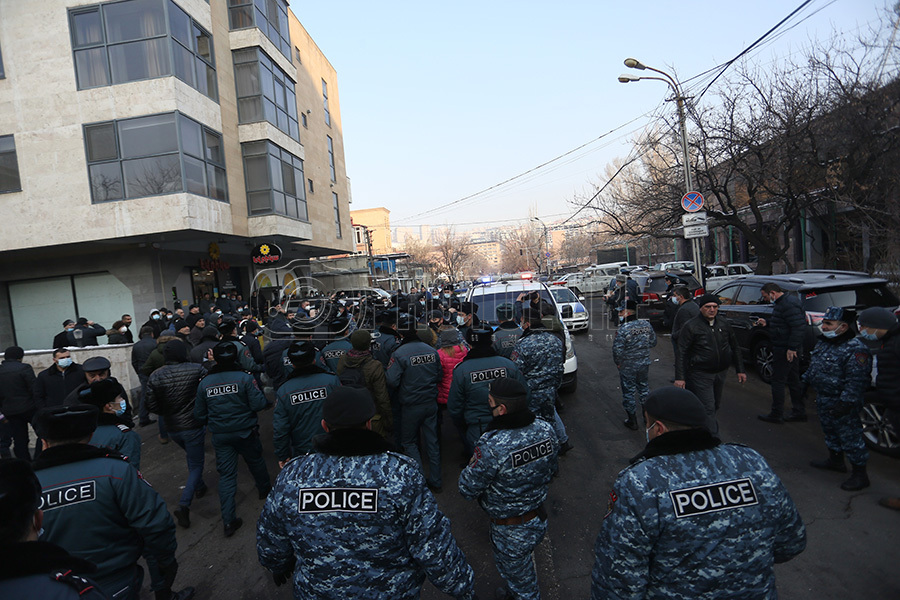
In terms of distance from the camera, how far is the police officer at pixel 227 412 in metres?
4.53

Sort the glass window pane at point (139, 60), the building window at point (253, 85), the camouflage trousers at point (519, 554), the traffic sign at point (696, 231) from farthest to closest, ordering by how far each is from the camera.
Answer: the building window at point (253, 85), the glass window pane at point (139, 60), the traffic sign at point (696, 231), the camouflage trousers at point (519, 554)

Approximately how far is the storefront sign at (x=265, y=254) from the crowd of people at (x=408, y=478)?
39.8ft

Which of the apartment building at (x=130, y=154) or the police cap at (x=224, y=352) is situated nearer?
the police cap at (x=224, y=352)

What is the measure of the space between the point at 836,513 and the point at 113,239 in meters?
16.4

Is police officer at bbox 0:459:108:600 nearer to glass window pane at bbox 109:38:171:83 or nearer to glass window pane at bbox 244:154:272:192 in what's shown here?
glass window pane at bbox 109:38:171:83

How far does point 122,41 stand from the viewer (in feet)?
40.2

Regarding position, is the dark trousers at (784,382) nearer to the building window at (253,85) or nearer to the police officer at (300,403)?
the police officer at (300,403)

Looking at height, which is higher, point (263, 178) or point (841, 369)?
point (263, 178)

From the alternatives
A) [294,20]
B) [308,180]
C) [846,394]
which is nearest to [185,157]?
[308,180]

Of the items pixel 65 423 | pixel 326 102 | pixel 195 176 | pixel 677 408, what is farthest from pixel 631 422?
pixel 326 102

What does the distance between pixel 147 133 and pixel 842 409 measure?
16.1m

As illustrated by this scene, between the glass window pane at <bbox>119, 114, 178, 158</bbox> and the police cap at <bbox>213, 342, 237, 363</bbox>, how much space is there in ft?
34.9

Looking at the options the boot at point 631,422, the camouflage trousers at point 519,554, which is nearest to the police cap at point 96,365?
the camouflage trousers at point 519,554

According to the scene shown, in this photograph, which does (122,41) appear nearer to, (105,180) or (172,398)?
(105,180)
